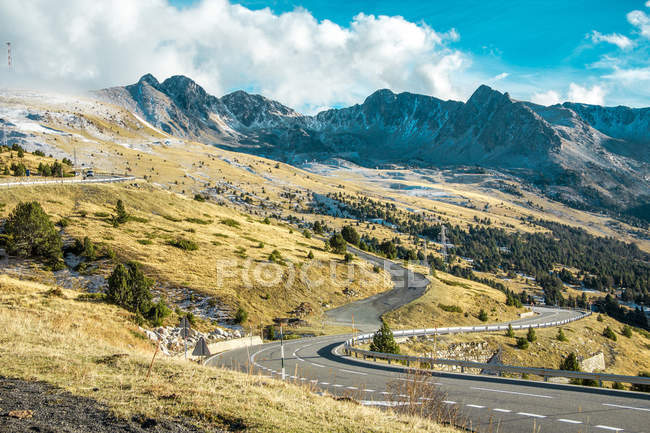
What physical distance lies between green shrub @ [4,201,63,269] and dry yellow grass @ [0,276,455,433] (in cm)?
3324

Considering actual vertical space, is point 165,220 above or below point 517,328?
above

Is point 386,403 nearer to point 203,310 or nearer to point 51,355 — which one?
point 51,355

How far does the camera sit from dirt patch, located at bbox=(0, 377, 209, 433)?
7645mm

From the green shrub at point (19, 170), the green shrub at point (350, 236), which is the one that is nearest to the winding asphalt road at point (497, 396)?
the green shrub at point (19, 170)

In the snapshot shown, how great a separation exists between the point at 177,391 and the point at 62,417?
3.00m

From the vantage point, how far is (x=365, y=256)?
94750 millimetres

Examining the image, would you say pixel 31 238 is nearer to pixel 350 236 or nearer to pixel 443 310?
pixel 443 310

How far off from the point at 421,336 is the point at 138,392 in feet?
136

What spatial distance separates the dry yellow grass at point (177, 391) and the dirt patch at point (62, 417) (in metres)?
0.33

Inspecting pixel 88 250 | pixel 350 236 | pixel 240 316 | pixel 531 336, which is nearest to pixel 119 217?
pixel 88 250

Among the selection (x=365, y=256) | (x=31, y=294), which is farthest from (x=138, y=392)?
(x=365, y=256)

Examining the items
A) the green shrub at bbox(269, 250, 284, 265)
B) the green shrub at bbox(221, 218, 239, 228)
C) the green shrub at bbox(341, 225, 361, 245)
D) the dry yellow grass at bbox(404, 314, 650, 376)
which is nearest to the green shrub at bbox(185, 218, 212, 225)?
the green shrub at bbox(221, 218, 239, 228)

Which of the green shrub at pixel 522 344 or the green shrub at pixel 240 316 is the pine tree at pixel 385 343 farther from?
the green shrub at pixel 522 344

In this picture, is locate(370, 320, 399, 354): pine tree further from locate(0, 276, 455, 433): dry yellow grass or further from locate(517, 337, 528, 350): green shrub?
locate(517, 337, 528, 350): green shrub
